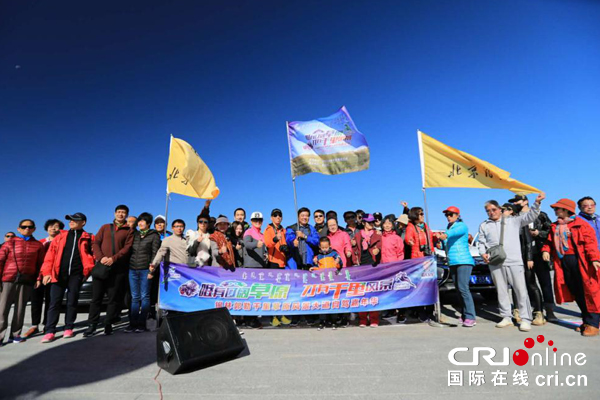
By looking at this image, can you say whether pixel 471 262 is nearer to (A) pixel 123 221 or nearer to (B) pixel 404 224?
(B) pixel 404 224

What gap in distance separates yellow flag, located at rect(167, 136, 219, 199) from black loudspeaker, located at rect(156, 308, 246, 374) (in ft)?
11.2

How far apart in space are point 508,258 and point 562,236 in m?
0.85

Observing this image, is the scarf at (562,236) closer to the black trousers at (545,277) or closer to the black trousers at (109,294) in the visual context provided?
the black trousers at (545,277)

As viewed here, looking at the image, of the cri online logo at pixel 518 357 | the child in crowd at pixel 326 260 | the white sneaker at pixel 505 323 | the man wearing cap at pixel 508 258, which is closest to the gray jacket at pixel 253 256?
the child in crowd at pixel 326 260

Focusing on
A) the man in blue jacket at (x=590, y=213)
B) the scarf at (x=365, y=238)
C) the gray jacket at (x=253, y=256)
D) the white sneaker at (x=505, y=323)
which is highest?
the man in blue jacket at (x=590, y=213)

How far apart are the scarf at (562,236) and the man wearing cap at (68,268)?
791 cm

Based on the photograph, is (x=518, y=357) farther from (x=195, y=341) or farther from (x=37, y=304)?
(x=37, y=304)

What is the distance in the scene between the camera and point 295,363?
346 cm

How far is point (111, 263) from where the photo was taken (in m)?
4.88

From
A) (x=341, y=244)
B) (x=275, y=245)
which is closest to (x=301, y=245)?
(x=275, y=245)

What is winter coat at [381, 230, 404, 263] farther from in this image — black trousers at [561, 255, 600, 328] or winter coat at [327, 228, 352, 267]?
black trousers at [561, 255, 600, 328]

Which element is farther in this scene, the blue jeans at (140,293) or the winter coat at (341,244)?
the winter coat at (341,244)

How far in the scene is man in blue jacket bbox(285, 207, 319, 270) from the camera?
5.65 metres

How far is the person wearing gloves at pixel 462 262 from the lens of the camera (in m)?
5.06
